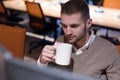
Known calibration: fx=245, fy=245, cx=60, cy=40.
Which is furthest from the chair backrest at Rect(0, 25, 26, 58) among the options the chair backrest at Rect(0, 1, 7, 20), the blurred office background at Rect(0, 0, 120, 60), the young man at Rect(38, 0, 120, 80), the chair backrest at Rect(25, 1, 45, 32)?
the chair backrest at Rect(0, 1, 7, 20)

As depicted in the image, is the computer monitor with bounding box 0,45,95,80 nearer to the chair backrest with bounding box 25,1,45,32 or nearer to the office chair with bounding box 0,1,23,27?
the chair backrest with bounding box 25,1,45,32

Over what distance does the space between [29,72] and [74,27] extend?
1092mm

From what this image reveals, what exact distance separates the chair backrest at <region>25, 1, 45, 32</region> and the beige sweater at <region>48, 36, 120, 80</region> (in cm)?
218

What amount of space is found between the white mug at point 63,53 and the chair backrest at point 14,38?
24.9 inches

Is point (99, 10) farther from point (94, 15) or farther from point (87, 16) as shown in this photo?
point (87, 16)

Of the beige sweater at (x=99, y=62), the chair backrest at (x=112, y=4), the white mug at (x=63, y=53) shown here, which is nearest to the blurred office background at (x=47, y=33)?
the chair backrest at (x=112, y=4)

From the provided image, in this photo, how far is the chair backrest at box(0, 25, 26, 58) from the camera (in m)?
1.85

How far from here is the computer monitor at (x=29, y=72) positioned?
0.38 m

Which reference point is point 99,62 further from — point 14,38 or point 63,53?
point 14,38

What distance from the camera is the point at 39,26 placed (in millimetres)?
3701

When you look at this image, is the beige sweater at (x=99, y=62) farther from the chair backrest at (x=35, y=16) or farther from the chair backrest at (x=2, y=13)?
the chair backrest at (x=2, y=13)

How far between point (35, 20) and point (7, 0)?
1166mm

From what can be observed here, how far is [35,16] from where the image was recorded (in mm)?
3658

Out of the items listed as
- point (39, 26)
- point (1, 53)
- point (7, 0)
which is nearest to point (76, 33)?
point (1, 53)
